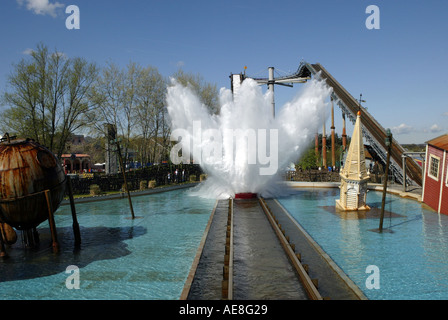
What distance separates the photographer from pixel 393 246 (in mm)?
14750

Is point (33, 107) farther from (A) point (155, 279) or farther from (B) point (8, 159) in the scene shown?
(A) point (155, 279)

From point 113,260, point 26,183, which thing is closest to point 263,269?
point 113,260

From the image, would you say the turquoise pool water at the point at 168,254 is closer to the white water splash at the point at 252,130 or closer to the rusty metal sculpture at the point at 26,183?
the rusty metal sculpture at the point at 26,183

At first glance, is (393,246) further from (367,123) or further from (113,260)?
(367,123)

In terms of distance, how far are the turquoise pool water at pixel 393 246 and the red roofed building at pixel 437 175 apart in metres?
0.79

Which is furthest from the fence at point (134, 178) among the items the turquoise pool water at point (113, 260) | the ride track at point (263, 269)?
the ride track at point (263, 269)

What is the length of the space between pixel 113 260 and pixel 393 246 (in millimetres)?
11497

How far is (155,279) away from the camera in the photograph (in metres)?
11.3

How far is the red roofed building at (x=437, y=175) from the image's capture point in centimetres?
2097

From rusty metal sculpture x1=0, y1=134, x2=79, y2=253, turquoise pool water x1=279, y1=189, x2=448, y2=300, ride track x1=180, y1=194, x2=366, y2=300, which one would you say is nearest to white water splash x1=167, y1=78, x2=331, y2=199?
turquoise pool water x1=279, y1=189, x2=448, y2=300

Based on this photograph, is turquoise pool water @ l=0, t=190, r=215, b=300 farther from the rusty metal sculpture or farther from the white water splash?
the white water splash
